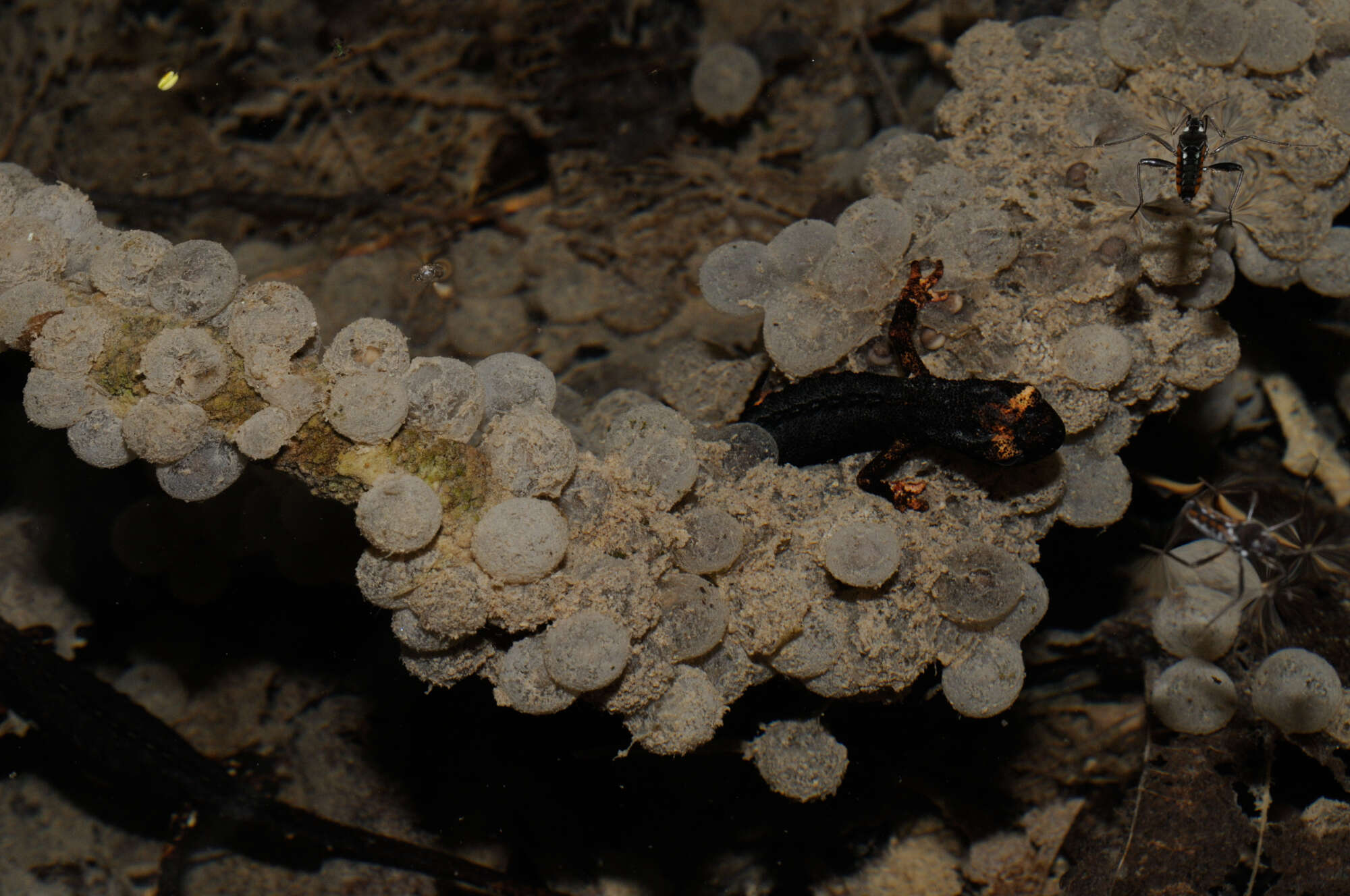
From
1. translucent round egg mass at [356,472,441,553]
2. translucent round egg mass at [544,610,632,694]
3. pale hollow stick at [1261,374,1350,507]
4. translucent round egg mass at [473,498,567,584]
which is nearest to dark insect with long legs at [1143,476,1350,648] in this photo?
pale hollow stick at [1261,374,1350,507]

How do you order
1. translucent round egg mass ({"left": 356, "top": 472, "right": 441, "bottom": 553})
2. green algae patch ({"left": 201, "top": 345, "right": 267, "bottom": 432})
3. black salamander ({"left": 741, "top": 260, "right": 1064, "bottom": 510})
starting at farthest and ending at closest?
black salamander ({"left": 741, "top": 260, "right": 1064, "bottom": 510}) < green algae patch ({"left": 201, "top": 345, "right": 267, "bottom": 432}) < translucent round egg mass ({"left": 356, "top": 472, "right": 441, "bottom": 553})

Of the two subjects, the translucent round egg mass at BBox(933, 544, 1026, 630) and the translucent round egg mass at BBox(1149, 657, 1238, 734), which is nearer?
the translucent round egg mass at BBox(933, 544, 1026, 630)

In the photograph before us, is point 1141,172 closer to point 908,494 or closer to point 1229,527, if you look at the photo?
point 908,494

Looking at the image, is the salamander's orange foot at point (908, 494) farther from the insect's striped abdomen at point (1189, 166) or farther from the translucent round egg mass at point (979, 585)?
the insect's striped abdomen at point (1189, 166)

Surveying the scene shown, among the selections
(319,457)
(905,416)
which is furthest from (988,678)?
(319,457)

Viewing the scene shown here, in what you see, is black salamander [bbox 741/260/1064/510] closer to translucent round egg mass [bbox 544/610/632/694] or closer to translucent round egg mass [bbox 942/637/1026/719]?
translucent round egg mass [bbox 942/637/1026/719]

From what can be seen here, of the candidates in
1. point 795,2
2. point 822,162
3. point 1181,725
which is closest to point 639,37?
point 795,2

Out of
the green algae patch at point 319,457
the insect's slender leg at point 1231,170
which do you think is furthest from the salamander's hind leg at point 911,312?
the green algae patch at point 319,457

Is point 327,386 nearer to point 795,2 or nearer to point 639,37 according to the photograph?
point 639,37
